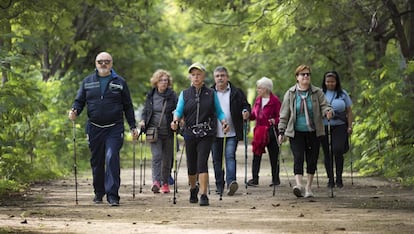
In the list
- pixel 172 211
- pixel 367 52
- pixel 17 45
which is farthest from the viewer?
pixel 367 52

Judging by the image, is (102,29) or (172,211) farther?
(102,29)

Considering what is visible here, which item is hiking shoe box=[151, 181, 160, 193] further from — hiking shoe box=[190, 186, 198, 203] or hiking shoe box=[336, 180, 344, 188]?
hiking shoe box=[336, 180, 344, 188]

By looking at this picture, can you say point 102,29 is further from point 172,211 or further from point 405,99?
point 172,211

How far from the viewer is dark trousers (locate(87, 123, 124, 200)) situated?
1326cm

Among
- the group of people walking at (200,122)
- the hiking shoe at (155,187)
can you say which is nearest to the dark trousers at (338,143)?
the group of people walking at (200,122)

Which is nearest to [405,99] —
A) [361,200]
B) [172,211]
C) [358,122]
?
[358,122]

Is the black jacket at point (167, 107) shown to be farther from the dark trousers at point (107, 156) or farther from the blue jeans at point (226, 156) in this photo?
the dark trousers at point (107, 156)

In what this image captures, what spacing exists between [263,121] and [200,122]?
424cm

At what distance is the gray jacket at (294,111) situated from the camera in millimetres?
14117

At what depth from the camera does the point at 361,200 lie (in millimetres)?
13430

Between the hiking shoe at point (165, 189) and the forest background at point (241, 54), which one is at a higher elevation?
the forest background at point (241, 54)

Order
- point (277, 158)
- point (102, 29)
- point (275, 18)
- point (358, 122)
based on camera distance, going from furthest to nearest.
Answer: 1. point (102, 29)
2. point (358, 122)
3. point (275, 18)
4. point (277, 158)

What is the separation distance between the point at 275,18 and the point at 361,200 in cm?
587

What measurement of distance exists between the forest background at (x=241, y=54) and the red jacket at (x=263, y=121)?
1.86 m
